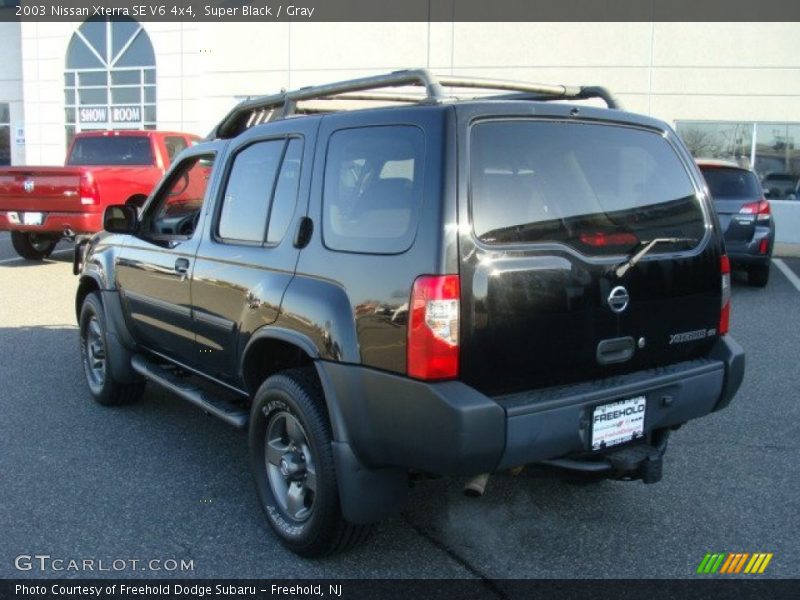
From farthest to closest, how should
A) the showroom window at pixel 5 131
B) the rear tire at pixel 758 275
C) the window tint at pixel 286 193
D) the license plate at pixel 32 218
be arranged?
the showroom window at pixel 5 131, the license plate at pixel 32 218, the rear tire at pixel 758 275, the window tint at pixel 286 193

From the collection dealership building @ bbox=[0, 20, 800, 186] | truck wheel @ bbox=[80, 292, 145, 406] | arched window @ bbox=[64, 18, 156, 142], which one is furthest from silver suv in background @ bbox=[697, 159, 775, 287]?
arched window @ bbox=[64, 18, 156, 142]

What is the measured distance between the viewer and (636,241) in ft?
11.1

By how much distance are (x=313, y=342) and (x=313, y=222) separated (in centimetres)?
52

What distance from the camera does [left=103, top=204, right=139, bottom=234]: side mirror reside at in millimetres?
5156

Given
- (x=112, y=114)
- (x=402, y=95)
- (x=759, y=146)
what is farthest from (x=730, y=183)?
(x=112, y=114)

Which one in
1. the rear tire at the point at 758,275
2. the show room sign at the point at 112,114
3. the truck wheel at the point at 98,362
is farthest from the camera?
the show room sign at the point at 112,114

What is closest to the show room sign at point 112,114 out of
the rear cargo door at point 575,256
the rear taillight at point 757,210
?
the rear taillight at point 757,210

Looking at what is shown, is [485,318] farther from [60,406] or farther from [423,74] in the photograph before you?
[60,406]

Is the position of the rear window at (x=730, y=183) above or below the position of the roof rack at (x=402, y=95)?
below

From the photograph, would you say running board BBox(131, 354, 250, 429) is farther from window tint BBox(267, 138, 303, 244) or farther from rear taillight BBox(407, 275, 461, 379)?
rear taillight BBox(407, 275, 461, 379)

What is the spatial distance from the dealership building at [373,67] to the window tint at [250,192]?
14.1m

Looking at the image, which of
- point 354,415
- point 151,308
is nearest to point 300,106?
point 151,308

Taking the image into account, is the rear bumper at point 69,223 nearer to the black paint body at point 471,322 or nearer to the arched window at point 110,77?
the black paint body at point 471,322
